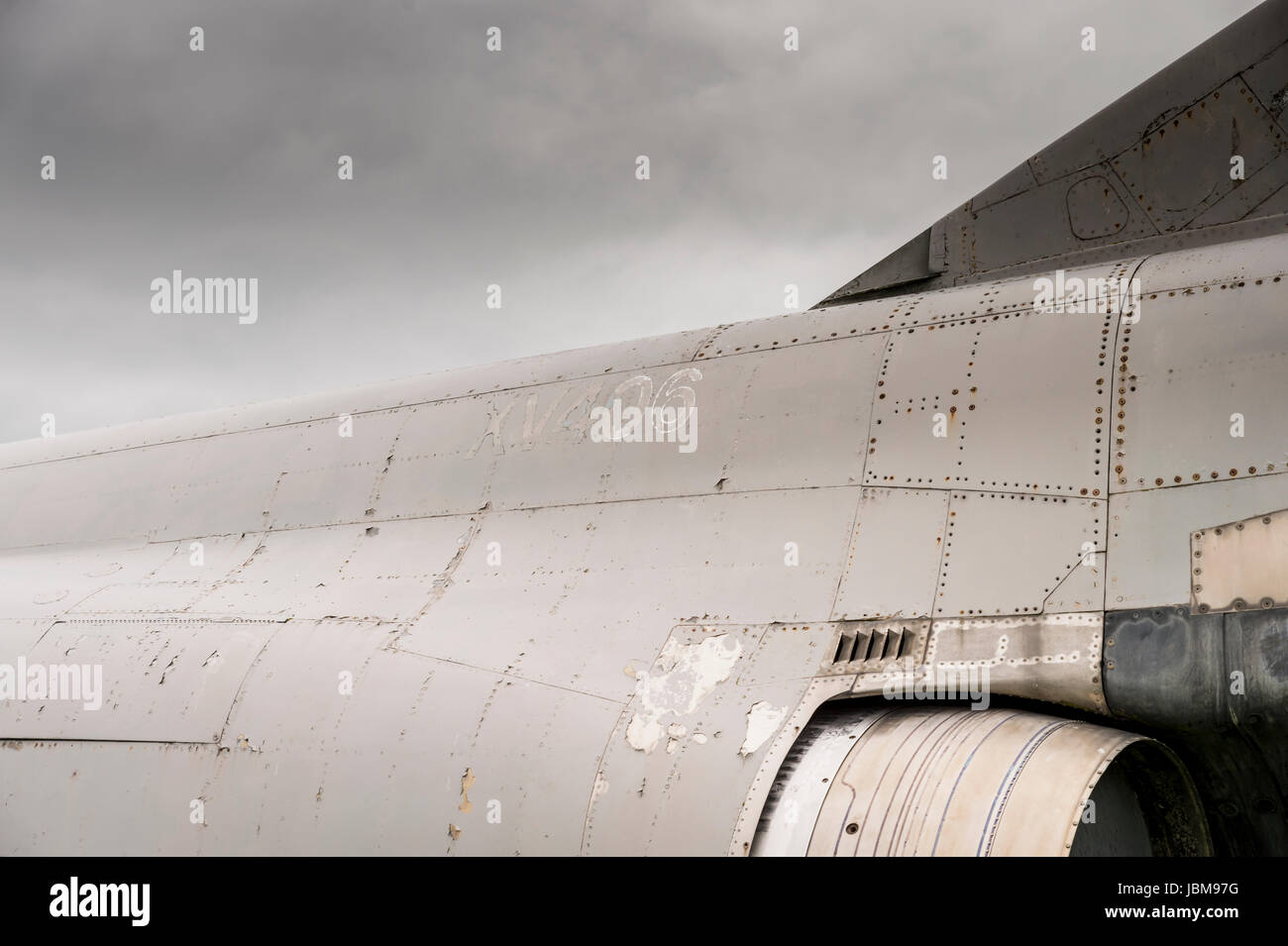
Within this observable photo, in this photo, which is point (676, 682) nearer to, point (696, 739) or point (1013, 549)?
point (696, 739)

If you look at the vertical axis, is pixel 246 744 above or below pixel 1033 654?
below

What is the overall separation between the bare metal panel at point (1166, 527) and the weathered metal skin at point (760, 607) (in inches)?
0.6

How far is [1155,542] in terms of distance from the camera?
15.9 ft

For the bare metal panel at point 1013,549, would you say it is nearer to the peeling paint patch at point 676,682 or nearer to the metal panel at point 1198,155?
the peeling paint patch at point 676,682

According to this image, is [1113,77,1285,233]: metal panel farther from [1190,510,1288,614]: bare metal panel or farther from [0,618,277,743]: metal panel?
[0,618,277,743]: metal panel

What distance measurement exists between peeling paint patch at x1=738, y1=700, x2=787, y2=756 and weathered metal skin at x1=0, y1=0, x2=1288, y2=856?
0.06 feet

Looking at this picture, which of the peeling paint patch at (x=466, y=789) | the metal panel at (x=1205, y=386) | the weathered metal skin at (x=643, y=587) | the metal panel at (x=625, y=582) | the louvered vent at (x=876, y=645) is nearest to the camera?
the metal panel at (x=1205, y=386)

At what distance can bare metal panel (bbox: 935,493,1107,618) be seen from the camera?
5004 millimetres

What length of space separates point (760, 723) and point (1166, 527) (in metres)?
1.97

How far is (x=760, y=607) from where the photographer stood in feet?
18.4

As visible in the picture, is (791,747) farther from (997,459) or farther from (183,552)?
(183,552)

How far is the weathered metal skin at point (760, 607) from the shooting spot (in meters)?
4.71

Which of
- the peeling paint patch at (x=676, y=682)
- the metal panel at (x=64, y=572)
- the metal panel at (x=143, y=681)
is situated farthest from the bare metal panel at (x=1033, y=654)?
the metal panel at (x=64, y=572)

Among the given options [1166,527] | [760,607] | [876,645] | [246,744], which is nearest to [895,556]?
[876,645]
